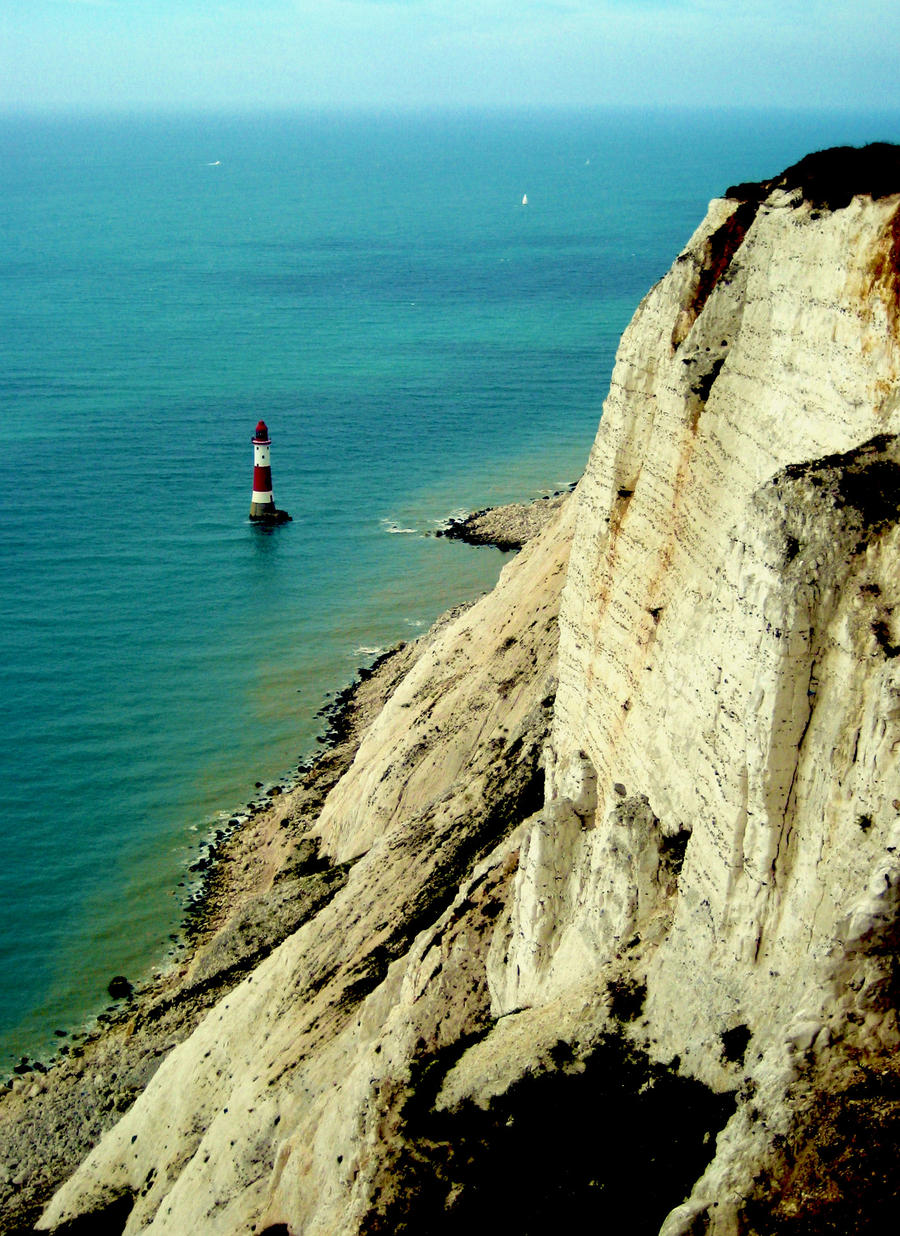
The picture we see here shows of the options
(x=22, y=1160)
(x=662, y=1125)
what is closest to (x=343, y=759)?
(x=22, y=1160)

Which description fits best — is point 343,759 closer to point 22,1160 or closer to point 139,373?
point 22,1160

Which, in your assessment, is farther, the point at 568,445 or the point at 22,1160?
the point at 568,445

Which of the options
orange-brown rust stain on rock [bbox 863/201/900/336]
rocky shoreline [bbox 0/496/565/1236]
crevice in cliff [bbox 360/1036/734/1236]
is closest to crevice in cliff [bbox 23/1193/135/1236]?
rocky shoreline [bbox 0/496/565/1236]

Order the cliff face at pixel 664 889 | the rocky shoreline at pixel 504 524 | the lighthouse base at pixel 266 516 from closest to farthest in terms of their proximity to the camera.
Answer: the cliff face at pixel 664 889, the rocky shoreline at pixel 504 524, the lighthouse base at pixel 266 516

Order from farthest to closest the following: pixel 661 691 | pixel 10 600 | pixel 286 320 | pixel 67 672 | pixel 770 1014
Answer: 1. pixel 286 320
2. pixel 10 600
3. pixel 67 672
4. pixel 661 691
5. pixel 770 1014

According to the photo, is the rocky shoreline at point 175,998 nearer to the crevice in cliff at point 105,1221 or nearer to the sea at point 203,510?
the sea at point 203,510

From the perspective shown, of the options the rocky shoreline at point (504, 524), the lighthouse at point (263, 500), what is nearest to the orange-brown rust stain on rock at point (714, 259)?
the rocky shoreline at point (504, 524)

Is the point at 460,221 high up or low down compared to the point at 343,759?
up
